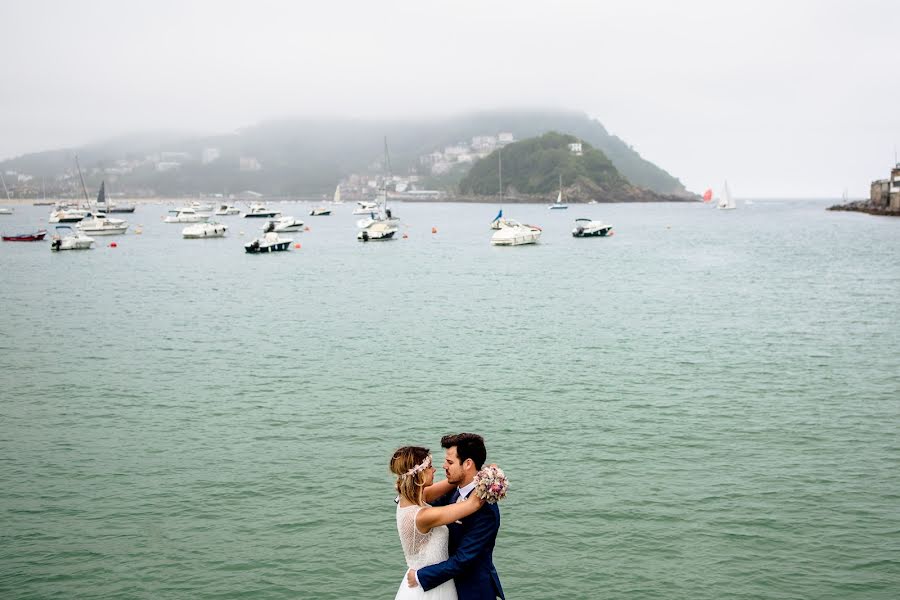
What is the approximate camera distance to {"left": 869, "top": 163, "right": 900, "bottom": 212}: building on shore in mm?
162875

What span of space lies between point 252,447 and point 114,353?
15087 mm

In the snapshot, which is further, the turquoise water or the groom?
the turquoise water

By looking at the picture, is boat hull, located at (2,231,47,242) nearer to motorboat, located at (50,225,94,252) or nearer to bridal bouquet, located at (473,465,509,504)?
motorboat, located at (50,225,94,252)

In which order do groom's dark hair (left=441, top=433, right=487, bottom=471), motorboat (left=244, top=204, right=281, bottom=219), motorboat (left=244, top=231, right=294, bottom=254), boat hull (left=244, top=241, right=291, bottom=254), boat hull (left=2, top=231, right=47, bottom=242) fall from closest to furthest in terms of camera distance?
groom's dark hair (left=441, top=433, right=487, bottom=471)
boat hull (left=244, top=241, right=291, bottom=254)
motorboat (left=244, top=231, right=294, bottom=254)
boat hull (left=2, top=231, right=47, bottom=242)
motorboat (left=244, top=204, right=281, bottom=219)

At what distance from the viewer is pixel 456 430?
20.7m

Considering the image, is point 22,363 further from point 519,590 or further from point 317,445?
point 519,590

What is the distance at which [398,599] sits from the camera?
706 cm

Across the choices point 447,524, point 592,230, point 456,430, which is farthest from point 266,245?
point 447,524

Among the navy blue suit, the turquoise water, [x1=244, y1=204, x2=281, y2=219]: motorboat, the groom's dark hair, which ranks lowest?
the turquoise water

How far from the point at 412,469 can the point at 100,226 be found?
132 meters

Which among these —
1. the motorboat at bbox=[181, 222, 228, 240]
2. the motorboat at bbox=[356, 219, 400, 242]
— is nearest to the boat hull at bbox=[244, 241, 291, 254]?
the motorboat at bbox=[356, 219, 400, 242]

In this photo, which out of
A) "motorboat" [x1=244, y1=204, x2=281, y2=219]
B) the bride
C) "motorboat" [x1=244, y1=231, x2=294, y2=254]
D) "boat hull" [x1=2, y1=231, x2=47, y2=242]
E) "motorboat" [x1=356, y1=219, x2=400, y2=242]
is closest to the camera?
the bride

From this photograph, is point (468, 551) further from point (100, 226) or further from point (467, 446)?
point (100, 226)

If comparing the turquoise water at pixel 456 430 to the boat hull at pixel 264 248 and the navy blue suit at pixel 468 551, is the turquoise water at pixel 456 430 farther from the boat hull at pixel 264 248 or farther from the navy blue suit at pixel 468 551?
the boat hull at pixel 264 248
